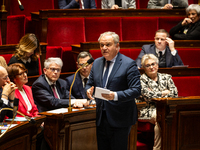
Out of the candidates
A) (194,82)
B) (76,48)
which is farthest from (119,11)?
(194,82)

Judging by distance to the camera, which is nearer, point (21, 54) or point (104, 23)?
point (21, 54)

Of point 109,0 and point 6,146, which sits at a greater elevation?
point 109,0

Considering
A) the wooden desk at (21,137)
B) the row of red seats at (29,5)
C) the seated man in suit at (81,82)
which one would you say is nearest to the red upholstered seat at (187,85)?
the seated man in suit at (81,82)

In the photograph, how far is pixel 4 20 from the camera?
2.68 metres

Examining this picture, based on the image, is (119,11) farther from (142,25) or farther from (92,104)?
(92,104)

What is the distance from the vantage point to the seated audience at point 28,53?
194 centimetres

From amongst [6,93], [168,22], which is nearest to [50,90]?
[6,93]

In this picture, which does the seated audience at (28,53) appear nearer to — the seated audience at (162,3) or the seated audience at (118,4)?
the seated audience at (118,4)

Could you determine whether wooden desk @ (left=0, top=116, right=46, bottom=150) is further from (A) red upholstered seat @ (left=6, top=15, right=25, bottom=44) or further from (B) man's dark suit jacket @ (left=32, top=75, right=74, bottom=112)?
(A) red upholstered seat @ (left=6, top=15, right=25, bottom=44)

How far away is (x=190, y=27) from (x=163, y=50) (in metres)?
0.42

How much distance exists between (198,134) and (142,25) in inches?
46.2

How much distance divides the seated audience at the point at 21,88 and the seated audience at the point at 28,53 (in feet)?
1.08

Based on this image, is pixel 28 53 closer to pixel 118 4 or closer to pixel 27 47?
pixel 27 47

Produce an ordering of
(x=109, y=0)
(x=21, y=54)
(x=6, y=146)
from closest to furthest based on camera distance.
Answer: (x=6, y=146)
(x=21, y=54)
(x=109, y=0)
